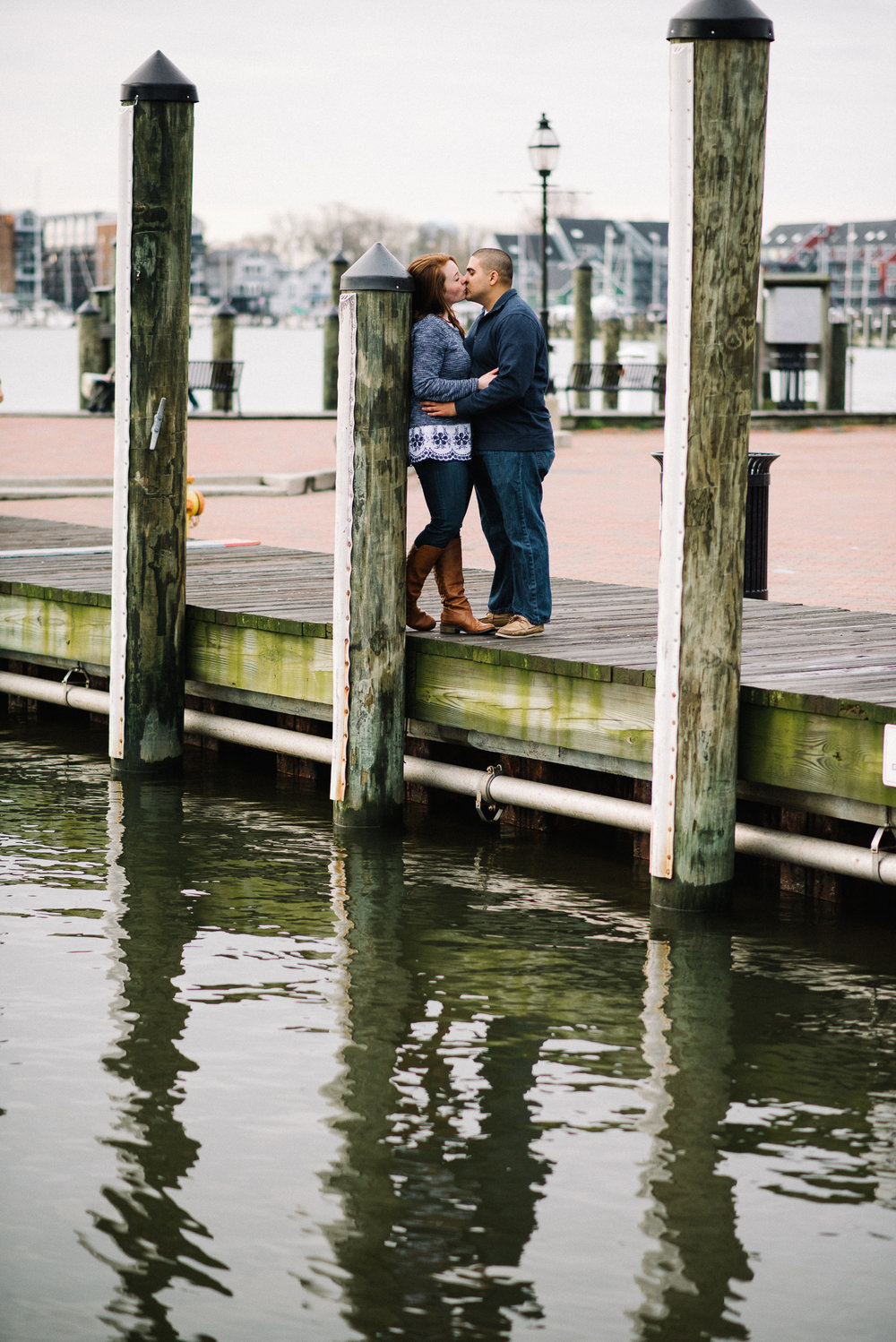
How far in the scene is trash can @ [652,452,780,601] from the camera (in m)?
9.13

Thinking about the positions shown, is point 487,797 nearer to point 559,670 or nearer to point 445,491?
point 559,670

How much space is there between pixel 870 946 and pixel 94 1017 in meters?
2.64

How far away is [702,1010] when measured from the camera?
599 cm

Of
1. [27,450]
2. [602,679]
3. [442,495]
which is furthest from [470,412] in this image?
[27,450]

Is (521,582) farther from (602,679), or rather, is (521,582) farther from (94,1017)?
(94,1017)

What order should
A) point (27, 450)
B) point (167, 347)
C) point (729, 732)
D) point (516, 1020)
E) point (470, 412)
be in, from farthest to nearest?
1. point (27, 450)
2. point (167, 347)
3. point (470, 412)
4. point (729, 732)
5. point (516, 1020)

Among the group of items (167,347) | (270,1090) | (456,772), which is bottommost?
(270,1090)

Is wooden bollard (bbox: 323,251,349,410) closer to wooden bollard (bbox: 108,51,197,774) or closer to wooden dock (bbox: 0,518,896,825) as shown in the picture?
wooden dock (bbox: 0,518,896,825)

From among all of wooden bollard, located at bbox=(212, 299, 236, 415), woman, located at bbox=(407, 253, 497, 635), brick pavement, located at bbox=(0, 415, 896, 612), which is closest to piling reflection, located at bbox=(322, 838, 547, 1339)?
woman, located at bbox=(407, 253, 497, 635)

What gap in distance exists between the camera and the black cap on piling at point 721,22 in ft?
19.9

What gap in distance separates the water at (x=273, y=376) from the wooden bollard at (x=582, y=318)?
209cm

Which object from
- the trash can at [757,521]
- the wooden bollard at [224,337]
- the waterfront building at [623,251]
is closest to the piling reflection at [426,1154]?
the trash can at [757,521]

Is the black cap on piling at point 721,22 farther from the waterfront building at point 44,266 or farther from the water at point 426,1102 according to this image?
the waterfront building at point 44,266

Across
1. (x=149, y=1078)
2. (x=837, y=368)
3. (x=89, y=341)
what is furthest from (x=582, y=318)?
(x=149, y=1078)
